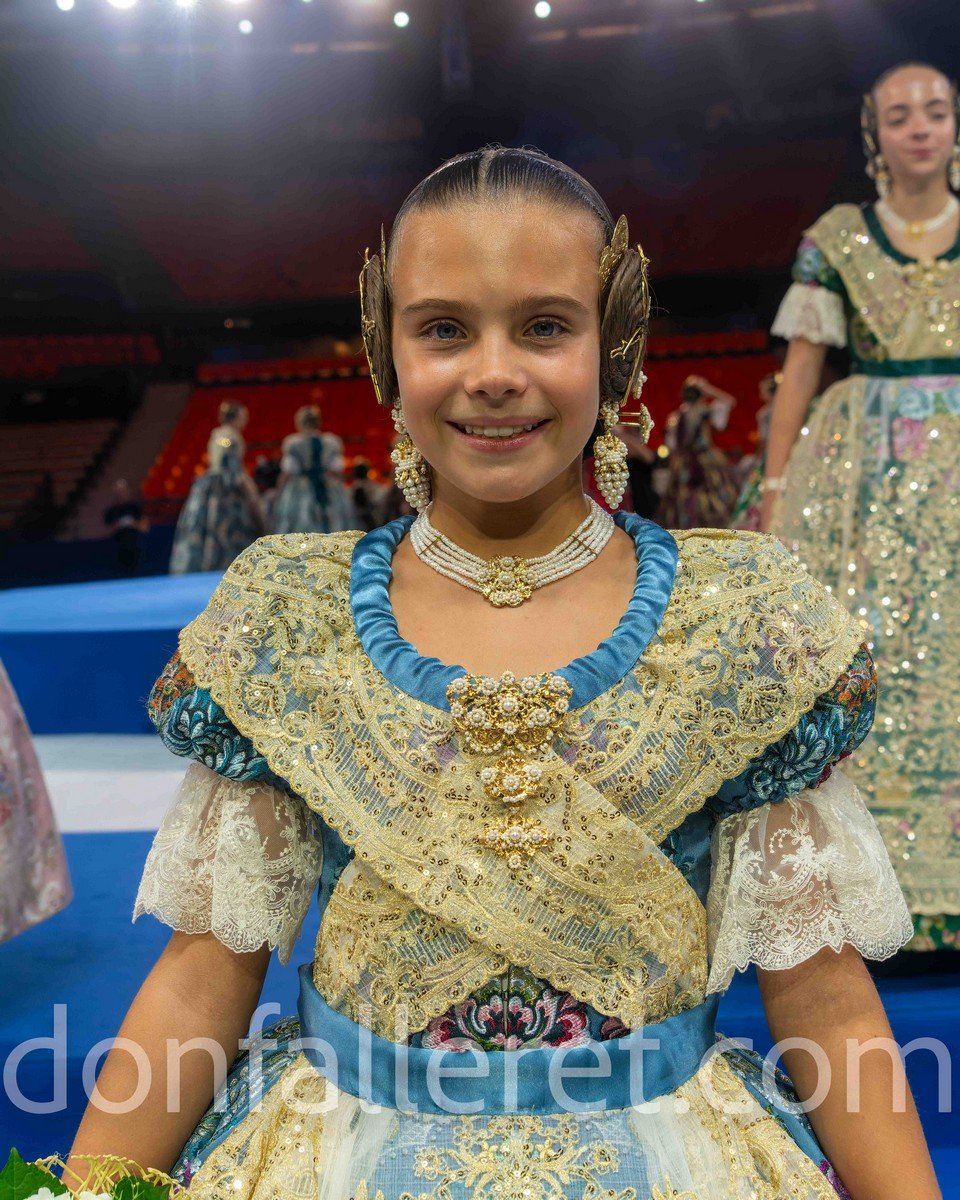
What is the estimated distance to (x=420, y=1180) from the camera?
0.97 m

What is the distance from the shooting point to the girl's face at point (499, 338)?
1039mm

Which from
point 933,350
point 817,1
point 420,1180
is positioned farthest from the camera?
point 817,1

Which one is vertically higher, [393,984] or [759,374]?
[393,984]

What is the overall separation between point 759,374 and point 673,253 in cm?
94

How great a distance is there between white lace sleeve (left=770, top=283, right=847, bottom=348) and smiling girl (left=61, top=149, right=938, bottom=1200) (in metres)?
1.21

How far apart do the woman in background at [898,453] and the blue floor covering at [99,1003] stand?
165mm

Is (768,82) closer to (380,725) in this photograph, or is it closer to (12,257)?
(12,257)

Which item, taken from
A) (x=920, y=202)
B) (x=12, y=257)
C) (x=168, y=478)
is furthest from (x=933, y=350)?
(x=168, y=478)

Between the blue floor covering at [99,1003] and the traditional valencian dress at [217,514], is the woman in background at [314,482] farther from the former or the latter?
the blue floor covering at [99,1003]

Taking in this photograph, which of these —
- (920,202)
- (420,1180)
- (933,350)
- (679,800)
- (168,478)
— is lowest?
(168,478)

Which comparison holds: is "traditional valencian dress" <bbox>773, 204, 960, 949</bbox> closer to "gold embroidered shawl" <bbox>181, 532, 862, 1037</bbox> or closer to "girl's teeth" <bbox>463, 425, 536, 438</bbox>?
"gold embroidered shawl" <bbox>181, 532, 862, 1037</bbox>

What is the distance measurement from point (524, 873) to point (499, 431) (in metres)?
0.35

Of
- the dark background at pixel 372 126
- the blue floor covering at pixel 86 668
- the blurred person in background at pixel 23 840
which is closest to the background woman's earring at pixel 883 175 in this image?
the blurred person in background at pixel 23 840

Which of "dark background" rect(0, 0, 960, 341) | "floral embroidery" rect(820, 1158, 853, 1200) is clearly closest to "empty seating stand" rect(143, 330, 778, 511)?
"dark background" rect(0, 0, 960, 341)
